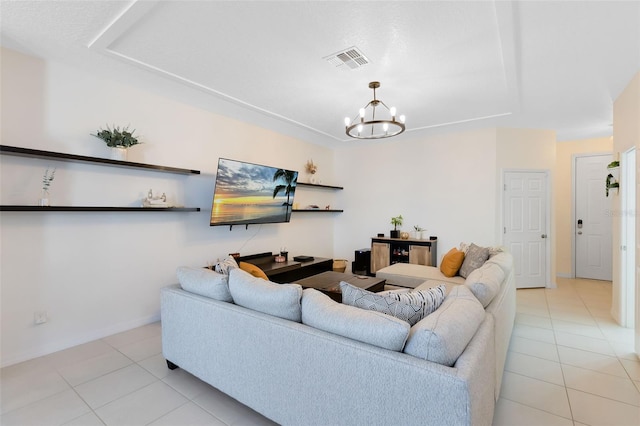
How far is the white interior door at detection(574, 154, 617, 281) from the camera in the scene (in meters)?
5.64

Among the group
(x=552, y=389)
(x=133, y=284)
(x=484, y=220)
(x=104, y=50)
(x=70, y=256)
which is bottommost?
(x=552, y=389)

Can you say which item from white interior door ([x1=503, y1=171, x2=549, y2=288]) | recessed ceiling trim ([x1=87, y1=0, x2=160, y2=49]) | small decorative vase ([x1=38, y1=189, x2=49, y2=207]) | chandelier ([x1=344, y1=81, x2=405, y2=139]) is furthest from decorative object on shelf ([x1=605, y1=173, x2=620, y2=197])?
small decorative vase ([x1=38, y1=189, x2=49, y2=207])

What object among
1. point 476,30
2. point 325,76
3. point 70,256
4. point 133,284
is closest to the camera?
point 476,30

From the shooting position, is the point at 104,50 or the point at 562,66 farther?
the point at 562,66

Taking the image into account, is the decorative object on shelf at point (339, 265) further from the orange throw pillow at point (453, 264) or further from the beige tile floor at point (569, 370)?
the beige tile floor at point (569, 370)

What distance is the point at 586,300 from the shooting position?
4457 millimetres

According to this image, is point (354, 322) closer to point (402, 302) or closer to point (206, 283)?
point (402, 302)

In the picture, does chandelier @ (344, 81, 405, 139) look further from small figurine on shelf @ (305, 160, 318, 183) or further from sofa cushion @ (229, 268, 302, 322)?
sofa cushion @ (229, 268, 302, 322)

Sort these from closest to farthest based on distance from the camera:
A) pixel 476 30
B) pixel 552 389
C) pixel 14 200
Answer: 1. pixel 552 389
2. pixel 476 30
3. pixel 14 200

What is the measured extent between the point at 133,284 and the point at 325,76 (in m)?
3.23

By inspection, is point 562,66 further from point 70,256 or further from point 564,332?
point 70,256

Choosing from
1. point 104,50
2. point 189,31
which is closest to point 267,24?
point 189,31

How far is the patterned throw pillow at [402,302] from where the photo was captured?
1.72m

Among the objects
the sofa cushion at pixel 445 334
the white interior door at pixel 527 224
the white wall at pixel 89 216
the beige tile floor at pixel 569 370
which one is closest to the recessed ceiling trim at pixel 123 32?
the white wall at pixel 89 216
